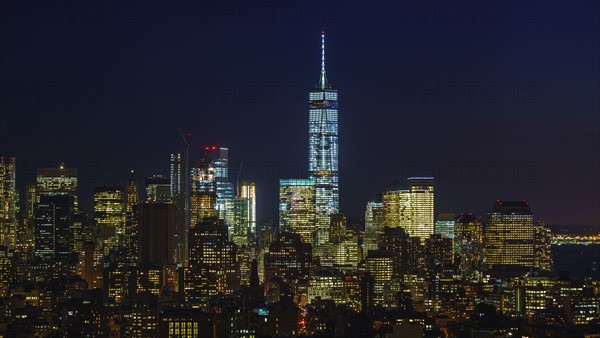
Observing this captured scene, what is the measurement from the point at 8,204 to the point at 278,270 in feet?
37.8

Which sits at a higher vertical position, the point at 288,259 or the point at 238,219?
the point at 238,219

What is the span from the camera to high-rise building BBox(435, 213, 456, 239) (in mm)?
56812

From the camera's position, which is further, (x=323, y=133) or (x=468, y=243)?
(x=323, y=133)

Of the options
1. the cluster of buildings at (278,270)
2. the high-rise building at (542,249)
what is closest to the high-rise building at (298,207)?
the cluster of buildings at (278,270)

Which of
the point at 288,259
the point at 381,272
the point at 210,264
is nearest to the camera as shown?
the point at 210,264

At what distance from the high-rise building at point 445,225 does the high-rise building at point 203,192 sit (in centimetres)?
974

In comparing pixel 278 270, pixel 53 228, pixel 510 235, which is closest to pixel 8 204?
pixel 53 228

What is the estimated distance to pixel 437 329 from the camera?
31375 mm

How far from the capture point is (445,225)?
58.4 meters

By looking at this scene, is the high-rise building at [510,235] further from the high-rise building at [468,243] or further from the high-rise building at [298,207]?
the high-rise building at [298,207]

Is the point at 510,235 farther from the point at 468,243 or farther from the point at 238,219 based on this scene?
the point at 238,219

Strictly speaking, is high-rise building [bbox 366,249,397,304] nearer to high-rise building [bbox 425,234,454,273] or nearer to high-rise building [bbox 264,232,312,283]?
high-rise building [bbox 425,234,454,273]

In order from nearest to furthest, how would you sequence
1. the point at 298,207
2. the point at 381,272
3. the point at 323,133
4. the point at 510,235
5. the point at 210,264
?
1. the point at 210,264
2. the point at 381,272
3. the point at 510,235
4. the point at 298,207
5. the point at 323,133

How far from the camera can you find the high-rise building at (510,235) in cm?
5578
